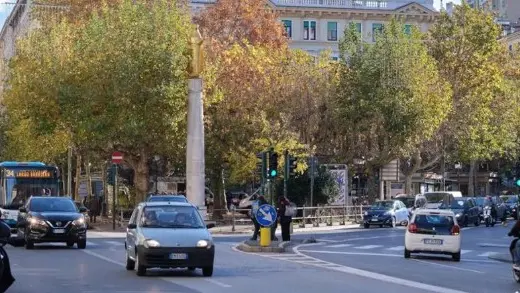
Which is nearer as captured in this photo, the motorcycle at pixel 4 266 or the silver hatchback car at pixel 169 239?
the motorcycle at pixel 4 266

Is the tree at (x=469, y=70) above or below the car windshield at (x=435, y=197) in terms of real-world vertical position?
above

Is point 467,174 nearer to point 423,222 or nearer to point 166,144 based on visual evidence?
point 166,144

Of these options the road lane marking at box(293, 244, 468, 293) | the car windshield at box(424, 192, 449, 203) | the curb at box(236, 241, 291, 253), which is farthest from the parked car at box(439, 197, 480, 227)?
the road lane marking at box(293, 244, 468, 293)

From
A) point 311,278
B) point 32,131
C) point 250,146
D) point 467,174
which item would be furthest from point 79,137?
point 467,174

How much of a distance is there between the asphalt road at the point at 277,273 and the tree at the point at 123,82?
13542mm

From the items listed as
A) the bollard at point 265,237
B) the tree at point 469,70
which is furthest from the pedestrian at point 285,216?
the tree at point 469,70

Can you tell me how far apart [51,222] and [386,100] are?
3328 centimetres

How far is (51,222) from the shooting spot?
96.5 ft

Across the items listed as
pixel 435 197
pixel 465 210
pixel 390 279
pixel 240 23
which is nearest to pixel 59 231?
pixel 390 279

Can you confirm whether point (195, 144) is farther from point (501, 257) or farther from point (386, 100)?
point (501, 257)

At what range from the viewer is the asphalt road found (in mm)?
18828

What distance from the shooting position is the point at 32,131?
52.3 metres

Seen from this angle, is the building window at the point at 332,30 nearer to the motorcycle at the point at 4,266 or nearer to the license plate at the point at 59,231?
the license plate at the point at 59,231

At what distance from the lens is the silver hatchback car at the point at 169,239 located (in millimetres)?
20047
